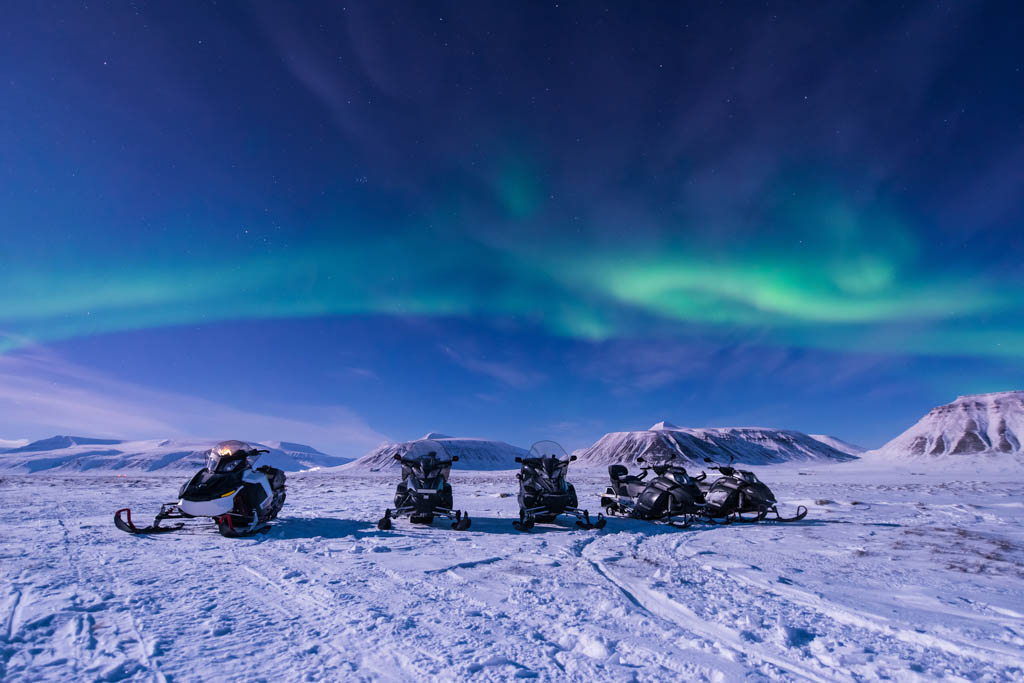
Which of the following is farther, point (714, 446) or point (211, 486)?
point (714, 446)

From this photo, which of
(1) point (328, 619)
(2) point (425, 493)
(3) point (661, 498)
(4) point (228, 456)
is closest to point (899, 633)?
(1) point (328, 619)

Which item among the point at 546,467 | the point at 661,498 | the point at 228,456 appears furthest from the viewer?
the point at 661,498

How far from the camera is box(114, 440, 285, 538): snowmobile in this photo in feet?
31.9

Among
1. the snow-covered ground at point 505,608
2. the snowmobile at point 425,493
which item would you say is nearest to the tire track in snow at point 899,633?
the snow-covered ground at point 505,608

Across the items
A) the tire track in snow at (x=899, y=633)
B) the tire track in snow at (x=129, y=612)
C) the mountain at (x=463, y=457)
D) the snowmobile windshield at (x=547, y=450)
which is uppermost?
the mountain at (x=463, y=457)

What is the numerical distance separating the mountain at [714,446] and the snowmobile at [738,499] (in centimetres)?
14069

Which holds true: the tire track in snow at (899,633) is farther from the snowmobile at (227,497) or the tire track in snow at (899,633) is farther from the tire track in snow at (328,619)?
the snowmobile at (227,497)

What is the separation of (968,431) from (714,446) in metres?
64.8

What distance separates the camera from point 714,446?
15850cm

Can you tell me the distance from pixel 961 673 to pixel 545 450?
10.8m

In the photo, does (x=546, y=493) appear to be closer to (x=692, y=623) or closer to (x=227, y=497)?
(x=227, y=497)

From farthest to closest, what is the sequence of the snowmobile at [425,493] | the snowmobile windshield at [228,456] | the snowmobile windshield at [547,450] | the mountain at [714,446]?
1. the mountain at [714,446]
2. the snowmobile windshield at [547,450]
3. the snowmobile at [425,493]
4. the snowmobile windshield at [228,456]

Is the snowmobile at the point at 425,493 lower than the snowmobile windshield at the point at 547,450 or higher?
lower

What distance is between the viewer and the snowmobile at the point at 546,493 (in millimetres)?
11953
